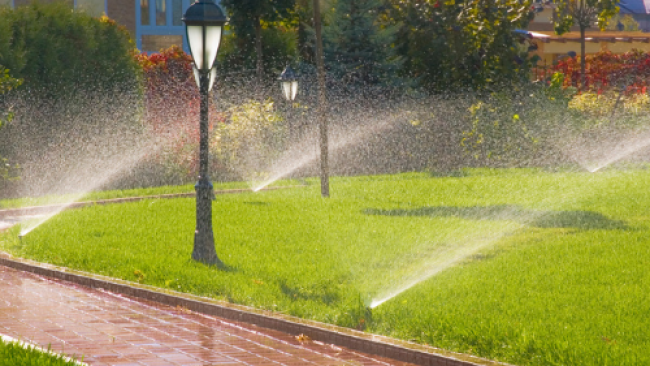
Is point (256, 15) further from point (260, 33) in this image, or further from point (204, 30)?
point (204, 30)

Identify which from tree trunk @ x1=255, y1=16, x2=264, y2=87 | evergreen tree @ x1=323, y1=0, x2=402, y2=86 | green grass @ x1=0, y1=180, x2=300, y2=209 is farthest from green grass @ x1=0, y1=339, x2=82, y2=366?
evergreen tree @ x1=323, y1=0, x2=402, y2=86

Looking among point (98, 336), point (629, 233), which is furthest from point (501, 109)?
point (98, 336)

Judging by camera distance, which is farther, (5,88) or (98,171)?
(98,171)

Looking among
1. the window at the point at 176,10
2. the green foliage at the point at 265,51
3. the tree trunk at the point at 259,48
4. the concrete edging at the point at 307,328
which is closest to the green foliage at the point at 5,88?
the tree trunk at the point at 259,48

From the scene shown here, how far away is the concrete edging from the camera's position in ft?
21.2

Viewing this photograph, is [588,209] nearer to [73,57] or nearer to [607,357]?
[607,357]

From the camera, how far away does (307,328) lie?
7441 millimetres

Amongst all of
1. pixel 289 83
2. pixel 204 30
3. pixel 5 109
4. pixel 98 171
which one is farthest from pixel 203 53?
pixel 98 171

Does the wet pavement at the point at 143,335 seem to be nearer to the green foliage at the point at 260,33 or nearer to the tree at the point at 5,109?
the tree at the point at 5,109

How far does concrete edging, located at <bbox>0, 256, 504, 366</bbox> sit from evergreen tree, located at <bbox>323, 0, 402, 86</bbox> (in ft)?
68.2

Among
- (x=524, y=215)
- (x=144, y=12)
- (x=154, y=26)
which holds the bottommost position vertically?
(x=524, y=215)

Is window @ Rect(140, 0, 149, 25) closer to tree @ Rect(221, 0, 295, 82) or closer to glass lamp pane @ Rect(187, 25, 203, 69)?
tree @ Rect(221, 0, 295, 82)

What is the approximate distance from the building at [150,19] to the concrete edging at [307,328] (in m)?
32.4

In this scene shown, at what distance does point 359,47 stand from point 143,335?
24.0m
